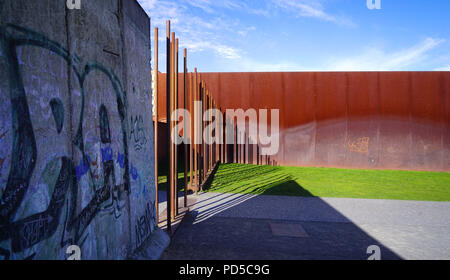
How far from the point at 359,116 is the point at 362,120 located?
25 cm

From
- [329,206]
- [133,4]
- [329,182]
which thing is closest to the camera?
[133,4]

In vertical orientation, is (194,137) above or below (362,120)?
below

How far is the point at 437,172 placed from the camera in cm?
1317

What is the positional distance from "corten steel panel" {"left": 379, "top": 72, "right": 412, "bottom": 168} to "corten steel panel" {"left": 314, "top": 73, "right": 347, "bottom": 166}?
1891 mm

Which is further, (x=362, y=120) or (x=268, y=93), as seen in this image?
(x=268, y=93)

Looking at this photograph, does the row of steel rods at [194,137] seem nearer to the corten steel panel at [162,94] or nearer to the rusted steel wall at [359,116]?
the rusted steel wall at [359,116]

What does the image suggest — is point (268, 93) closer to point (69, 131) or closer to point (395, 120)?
point (395, 120)

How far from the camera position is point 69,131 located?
1.89 metres

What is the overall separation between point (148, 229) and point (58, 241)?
1.74m


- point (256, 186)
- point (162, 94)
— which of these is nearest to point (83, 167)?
point (256, 186)

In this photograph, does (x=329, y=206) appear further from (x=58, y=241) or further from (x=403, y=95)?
(x=403, y=95)

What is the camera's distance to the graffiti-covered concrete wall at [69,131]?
144cm

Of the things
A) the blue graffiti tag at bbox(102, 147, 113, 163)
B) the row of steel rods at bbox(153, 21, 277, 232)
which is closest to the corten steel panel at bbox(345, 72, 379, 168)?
the row of steel rods at bbox(153, 21, 277, 232)
